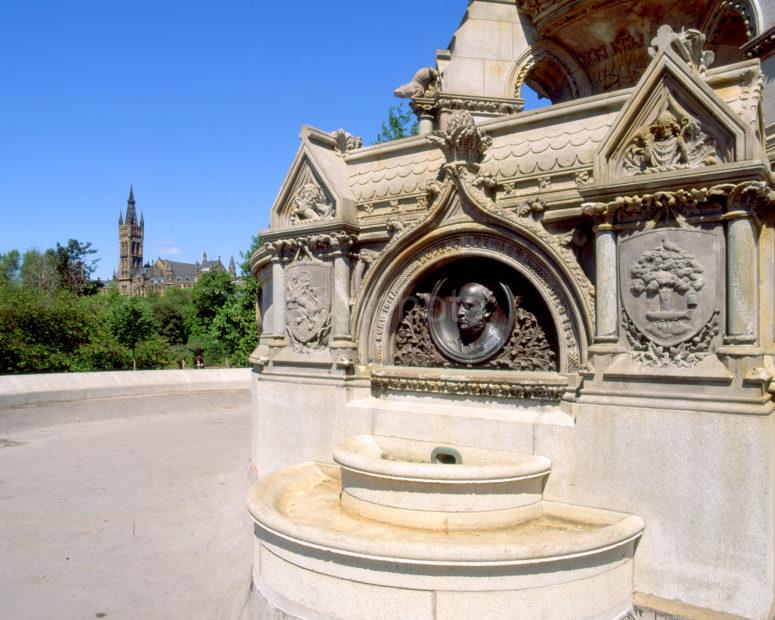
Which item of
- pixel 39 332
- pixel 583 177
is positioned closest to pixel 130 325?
pixel 39 332

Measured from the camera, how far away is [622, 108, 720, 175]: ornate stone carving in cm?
550

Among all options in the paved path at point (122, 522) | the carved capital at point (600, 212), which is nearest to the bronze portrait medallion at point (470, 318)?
the carved capital at point (600, 212)

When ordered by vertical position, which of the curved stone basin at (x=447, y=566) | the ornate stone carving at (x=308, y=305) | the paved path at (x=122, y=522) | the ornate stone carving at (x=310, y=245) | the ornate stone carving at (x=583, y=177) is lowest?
the paved path at (x=122, y=522)

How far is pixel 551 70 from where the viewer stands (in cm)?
1211

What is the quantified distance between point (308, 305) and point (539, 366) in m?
2.98

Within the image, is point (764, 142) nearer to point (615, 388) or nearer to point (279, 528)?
point (615, 388)

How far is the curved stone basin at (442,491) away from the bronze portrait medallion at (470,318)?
1433 millimetres

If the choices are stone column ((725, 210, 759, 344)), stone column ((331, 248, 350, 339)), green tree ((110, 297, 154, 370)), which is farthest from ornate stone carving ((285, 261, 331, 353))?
green tree ((110, 297, 154, 370))

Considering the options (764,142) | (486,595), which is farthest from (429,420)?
(764,142)

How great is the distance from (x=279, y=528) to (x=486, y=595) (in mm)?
1726

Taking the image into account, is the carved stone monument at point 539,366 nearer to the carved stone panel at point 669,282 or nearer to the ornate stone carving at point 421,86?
the carved stone panel at point 669,282

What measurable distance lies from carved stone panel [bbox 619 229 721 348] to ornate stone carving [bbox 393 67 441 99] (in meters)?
7.23

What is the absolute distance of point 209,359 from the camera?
5531 centimetres

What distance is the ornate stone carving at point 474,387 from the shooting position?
20.9 feet
